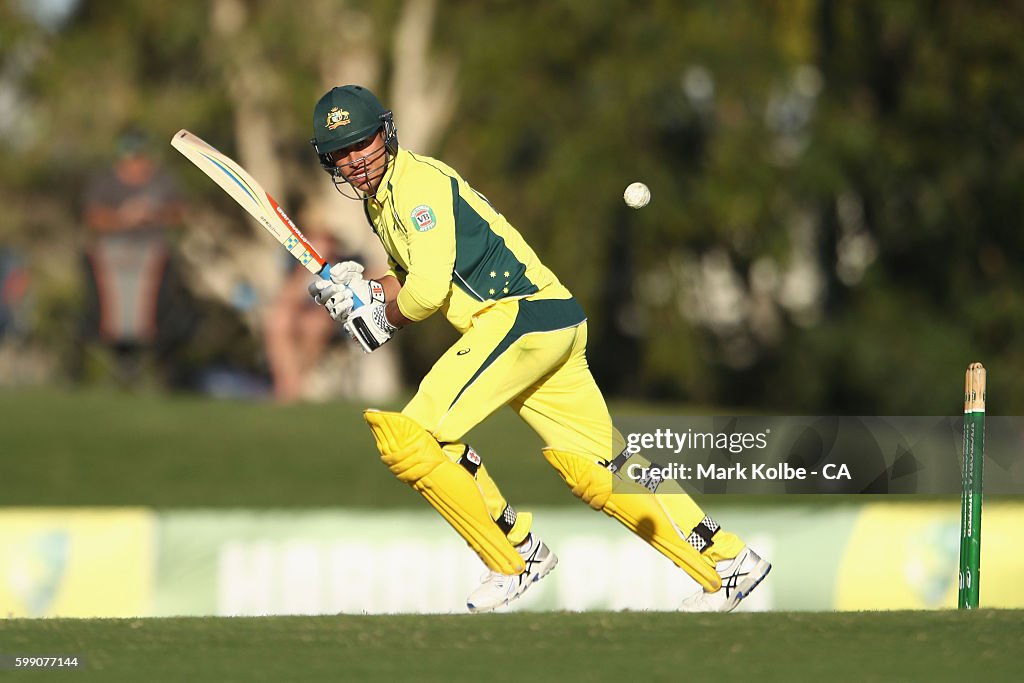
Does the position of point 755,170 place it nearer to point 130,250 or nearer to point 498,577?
point 130,250

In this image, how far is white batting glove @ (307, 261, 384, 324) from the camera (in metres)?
5.21

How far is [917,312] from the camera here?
14.4 meters

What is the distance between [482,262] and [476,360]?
1.10 ft

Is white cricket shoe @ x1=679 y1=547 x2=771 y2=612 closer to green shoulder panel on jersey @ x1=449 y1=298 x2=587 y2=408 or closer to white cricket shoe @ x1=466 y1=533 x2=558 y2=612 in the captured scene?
white cricket shoe @ x1=466 y1=533 x2=558 y2=612

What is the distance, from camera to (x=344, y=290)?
17.2 ft

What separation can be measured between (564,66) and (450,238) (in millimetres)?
10580

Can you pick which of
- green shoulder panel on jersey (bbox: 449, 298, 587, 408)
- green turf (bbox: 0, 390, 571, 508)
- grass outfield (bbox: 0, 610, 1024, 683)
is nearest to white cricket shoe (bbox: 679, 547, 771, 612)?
grass outfield (bbox: 0, 610, 1024, 683)

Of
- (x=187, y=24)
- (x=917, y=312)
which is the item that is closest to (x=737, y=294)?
(x=917, y=312)

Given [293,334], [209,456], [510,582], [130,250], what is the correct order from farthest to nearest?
[293,334]
[130,250]
[209,456]
[510,582]

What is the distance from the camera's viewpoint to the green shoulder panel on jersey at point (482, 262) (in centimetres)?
521

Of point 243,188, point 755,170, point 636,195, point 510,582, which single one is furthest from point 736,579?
point 755,170

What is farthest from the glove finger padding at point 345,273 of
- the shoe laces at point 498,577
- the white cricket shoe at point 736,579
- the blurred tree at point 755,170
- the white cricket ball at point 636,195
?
the blurred tree at point 755,170

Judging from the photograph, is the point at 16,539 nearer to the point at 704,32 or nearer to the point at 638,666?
the point at 638,666

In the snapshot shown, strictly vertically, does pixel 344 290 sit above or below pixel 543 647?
above
